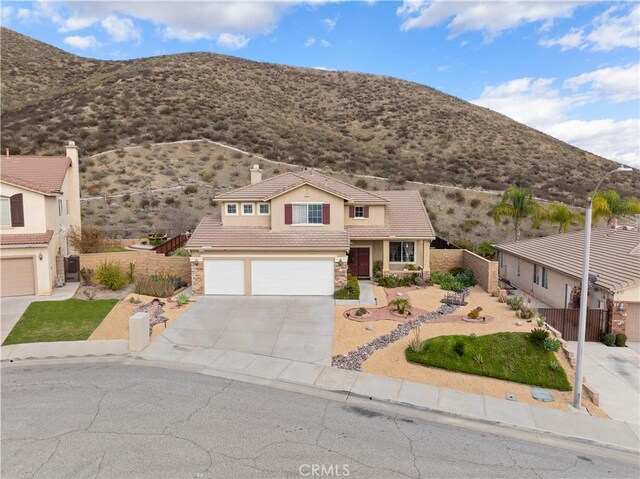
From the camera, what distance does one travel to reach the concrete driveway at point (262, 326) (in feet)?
51.8

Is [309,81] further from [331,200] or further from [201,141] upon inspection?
[331,200]

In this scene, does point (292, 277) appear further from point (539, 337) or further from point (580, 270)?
point (580, 270)

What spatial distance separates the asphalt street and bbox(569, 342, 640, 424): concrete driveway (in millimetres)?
3127

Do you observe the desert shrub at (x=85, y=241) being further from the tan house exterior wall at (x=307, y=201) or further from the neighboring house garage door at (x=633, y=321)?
the neighboring house garage door at (x=633, y=321)

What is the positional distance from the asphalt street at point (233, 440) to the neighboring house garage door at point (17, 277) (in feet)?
36.7

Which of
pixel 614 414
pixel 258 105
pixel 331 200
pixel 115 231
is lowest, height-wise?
pixel 614 414

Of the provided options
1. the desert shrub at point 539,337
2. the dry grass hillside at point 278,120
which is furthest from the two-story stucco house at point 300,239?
the dry grass hillside at point 278,120

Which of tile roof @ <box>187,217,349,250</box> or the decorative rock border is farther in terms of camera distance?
tile roof @ <box>187,217,349,250</box>

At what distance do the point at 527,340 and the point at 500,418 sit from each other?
5091mm

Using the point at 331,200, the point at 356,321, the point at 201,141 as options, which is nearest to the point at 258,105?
the point at 201,141

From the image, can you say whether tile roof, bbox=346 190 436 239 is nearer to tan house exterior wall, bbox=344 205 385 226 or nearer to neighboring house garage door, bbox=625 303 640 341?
tan house exterior wall, bbox=344 205 385 226

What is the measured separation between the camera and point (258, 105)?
226 ft

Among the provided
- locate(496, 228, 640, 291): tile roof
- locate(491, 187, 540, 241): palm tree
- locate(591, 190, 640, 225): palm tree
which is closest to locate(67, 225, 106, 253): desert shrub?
locate(496, 228, 640, 291): tile roof

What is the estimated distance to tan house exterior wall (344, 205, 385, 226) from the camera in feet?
88.1
